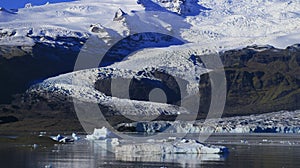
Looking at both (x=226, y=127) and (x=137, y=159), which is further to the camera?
(x=226, y=127)

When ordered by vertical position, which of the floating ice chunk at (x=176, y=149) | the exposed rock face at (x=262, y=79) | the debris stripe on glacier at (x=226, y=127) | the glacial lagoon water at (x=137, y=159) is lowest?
the glacial lagoon water at (x=137, y=159)

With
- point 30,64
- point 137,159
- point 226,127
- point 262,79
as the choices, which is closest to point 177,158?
point 137,159

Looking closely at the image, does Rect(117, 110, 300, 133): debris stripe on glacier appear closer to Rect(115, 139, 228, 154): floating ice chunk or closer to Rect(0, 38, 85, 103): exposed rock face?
Rect(115, 139, 228, 154): floating ice chunk

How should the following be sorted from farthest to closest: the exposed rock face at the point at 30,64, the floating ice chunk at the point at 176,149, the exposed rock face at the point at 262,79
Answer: the exposed rock face at the point at 30,64 → the exposed rock face at the point at 262,79 → the floating ice chunk at the point at 176,149

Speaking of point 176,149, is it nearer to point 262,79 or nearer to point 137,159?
point 137,159

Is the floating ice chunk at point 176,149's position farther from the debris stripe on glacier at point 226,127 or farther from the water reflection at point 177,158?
the debris stripe on glacier at point 226,127

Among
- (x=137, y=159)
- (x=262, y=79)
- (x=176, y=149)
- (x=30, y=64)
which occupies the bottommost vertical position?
(x=137, y=159)

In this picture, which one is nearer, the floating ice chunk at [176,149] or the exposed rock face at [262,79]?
the floating ice chunk at [176,149]

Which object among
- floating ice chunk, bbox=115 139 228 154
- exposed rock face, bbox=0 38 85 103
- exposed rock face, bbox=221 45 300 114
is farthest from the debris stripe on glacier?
exposed rock face, bbox=0 38 85 103

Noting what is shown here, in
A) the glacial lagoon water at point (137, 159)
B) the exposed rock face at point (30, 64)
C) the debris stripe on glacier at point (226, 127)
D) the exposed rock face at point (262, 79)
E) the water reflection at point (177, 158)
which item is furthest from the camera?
the exposed rock face at point (30, 64)

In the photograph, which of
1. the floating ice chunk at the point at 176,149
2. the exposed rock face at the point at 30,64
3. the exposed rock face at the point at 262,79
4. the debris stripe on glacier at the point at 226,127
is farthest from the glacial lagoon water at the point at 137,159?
the exposed rock face at the point at 30,64

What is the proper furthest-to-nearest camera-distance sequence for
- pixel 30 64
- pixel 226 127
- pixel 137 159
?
1. pixel 30 64
2. pixel 226 127
3. pixel 137 159

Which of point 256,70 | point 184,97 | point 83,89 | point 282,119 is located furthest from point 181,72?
point 282,119

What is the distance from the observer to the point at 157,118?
390 ft
